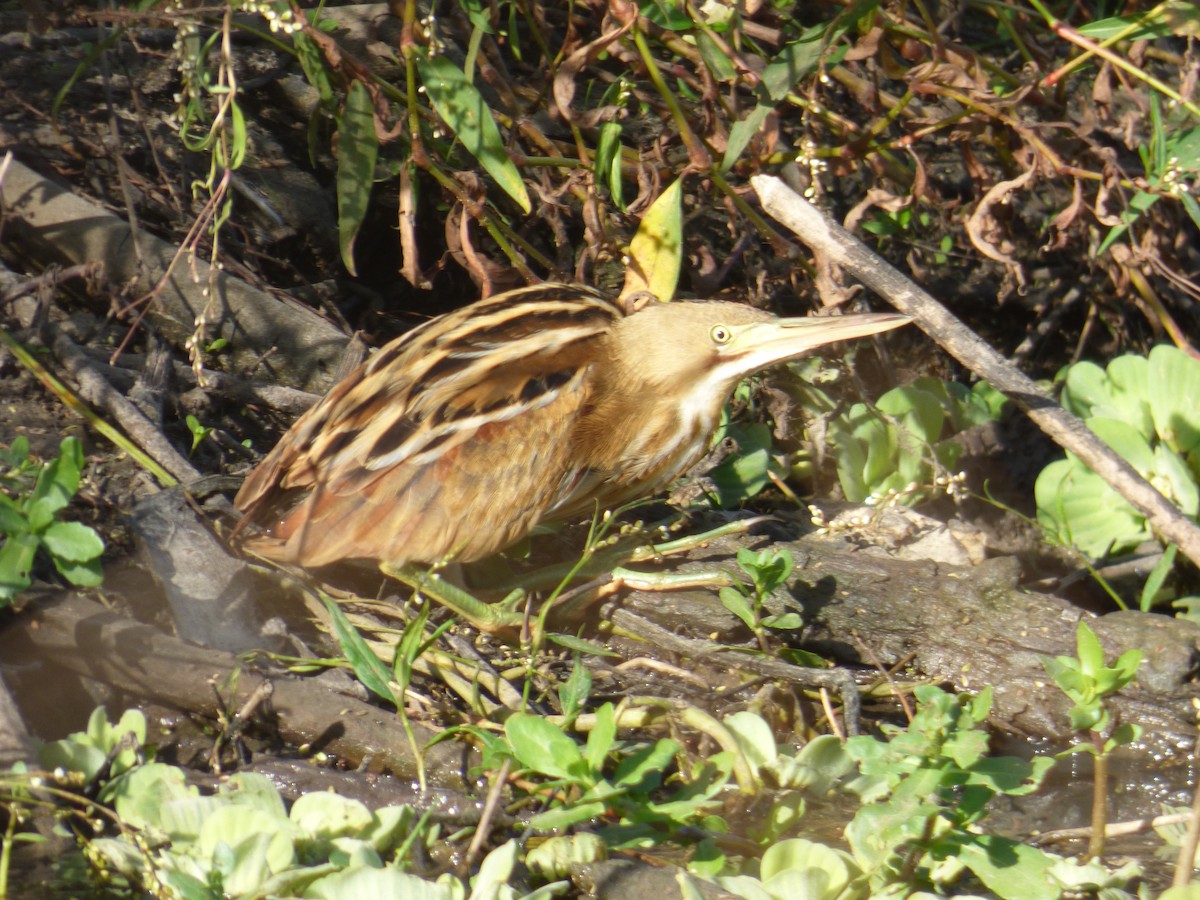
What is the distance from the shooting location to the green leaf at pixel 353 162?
3.81 m

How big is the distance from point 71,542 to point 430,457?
84 centimetres

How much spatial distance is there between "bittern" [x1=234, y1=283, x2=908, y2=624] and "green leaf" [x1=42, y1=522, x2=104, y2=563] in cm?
49

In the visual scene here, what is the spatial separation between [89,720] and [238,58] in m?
2.72

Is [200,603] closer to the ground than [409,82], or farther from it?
closer to the ground

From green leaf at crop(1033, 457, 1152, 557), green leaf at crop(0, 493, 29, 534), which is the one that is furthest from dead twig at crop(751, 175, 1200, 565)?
green leaf at crop(0, 493, 29, 534)

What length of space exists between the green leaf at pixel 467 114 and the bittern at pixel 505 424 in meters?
0.35

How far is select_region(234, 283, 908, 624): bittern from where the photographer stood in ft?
11.0

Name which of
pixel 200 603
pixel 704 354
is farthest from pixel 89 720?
pixel 704 354

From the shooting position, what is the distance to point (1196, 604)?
3850mm

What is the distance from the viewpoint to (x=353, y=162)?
3.85 meters

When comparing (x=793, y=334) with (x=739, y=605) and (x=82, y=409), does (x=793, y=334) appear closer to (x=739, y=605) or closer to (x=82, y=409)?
(x=739, y=605)

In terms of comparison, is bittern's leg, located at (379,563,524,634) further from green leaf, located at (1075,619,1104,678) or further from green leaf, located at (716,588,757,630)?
green leaf, located at (1075,619,1104,678)

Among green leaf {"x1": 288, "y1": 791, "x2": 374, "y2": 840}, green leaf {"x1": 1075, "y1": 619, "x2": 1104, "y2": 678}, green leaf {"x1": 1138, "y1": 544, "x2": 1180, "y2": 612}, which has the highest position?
green leaf {"x1": 1075, "y1": 619, "x2": 1104, "y2": 678}

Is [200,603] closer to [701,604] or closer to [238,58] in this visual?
[701,604]
